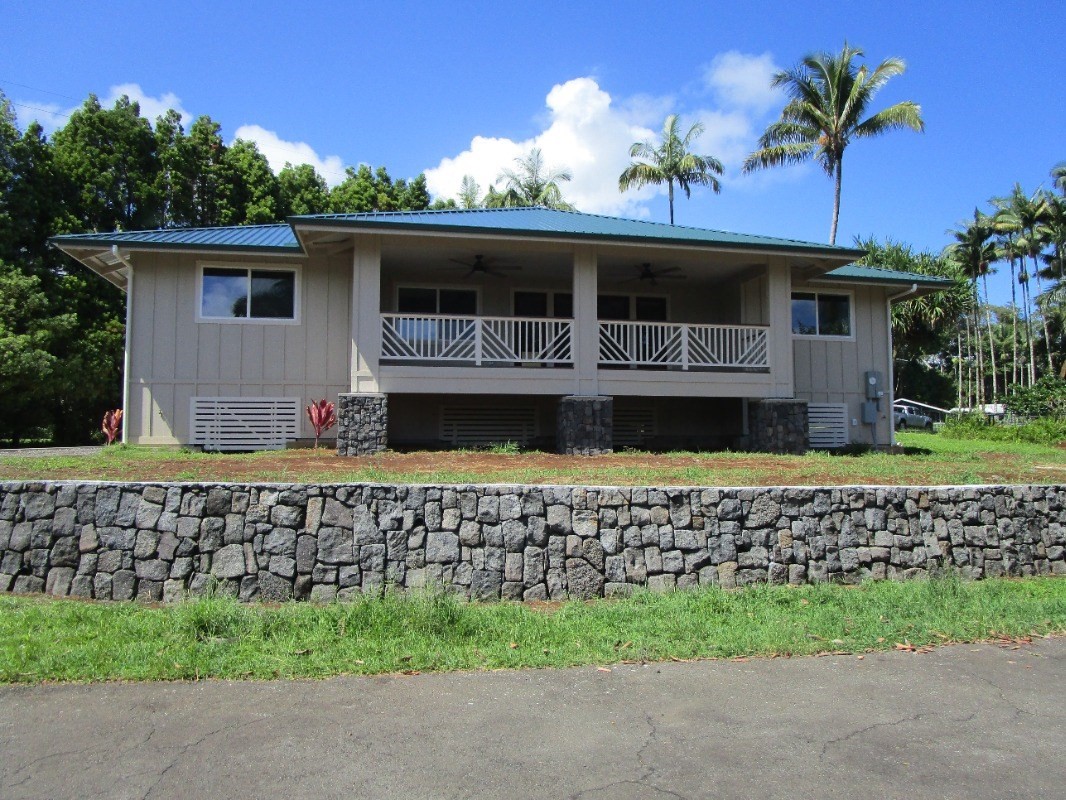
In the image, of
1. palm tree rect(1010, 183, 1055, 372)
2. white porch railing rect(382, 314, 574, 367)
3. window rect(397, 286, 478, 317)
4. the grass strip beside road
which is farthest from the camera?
palm tree rect(1010, 183, 1055, 372)

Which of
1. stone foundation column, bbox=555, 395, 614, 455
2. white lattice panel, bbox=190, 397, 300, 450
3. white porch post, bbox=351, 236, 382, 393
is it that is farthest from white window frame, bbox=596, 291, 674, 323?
white lattice panel, bbox=190, 397, 300, 450

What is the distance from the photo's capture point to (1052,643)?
5641 mm

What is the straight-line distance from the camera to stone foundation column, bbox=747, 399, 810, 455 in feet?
46.7

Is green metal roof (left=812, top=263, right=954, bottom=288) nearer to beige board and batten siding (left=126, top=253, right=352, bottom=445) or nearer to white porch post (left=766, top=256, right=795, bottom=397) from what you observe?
white porch post (left=766, top=256, right=795, bottom=397)

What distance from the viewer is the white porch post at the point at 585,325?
13805 millimetres

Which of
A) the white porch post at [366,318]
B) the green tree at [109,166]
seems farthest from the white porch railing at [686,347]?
the green tree at [109,166]

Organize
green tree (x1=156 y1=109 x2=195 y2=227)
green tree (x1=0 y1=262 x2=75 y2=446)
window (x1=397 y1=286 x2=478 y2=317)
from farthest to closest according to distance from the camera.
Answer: green tree (x1=156 y1=109 x2=195 y2=227) < green tree (x1=0 y1=262 x2=75 y2=446) < window (x1=397 y1=286 x2=478 y2=317)

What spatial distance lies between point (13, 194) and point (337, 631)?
24092mm

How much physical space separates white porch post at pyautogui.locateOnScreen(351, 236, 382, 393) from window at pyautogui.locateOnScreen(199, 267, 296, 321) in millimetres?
1941

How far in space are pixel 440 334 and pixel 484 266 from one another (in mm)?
1830

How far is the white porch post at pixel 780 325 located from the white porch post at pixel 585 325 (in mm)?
3573

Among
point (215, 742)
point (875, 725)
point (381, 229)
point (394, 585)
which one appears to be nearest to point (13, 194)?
point (381, 229)

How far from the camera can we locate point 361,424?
12750mm

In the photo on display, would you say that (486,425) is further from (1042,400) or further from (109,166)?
(1042,400)
